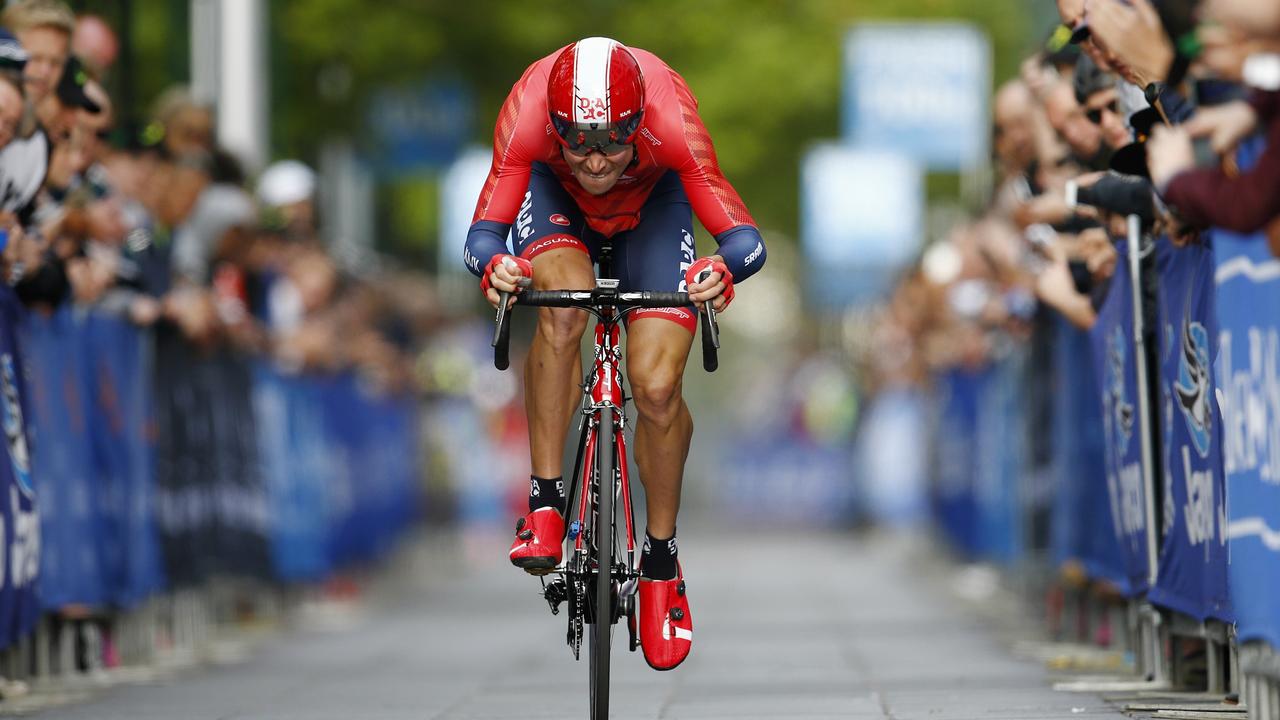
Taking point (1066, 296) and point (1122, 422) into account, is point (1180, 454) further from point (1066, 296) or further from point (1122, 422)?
point (1066, 296)

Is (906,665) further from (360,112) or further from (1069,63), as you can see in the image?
(360,112)

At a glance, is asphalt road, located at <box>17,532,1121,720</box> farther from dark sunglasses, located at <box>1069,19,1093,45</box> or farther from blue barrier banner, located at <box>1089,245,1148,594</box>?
dark sunglasses, located at <box>1069,19,1093,45</box>

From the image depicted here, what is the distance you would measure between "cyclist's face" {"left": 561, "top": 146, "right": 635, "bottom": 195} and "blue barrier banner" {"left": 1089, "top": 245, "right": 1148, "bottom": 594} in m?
2.47

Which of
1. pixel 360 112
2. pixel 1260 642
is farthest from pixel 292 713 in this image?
pixel 360 112

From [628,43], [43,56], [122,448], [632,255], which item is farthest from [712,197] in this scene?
[628,43]

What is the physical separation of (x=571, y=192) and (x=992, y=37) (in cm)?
3197

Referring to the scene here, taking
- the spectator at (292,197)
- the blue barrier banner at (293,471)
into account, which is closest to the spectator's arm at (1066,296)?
the blue barrier banner at (293,471)

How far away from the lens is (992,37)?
39.3 m

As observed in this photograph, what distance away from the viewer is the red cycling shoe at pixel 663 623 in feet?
26.8

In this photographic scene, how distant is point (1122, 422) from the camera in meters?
9.83

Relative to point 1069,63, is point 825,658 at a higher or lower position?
lower

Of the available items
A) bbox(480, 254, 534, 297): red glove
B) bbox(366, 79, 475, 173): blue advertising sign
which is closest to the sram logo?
bbox(480, 254, 534, 297): red glove

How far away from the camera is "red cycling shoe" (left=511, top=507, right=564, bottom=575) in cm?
791

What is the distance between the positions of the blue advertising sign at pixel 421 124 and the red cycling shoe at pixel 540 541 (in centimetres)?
1899
